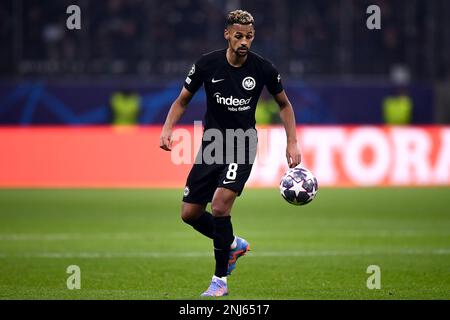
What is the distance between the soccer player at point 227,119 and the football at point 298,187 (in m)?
0.14

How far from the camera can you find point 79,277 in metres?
9.95

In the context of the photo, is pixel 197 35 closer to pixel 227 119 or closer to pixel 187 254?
pixel 187 254

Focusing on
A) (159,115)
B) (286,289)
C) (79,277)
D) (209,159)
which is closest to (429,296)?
(286,289)

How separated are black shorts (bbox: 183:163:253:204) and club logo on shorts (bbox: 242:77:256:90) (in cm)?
69

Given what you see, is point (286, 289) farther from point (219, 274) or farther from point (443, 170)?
point (443, 170)

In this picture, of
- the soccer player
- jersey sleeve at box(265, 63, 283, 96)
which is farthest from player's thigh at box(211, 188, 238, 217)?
jersey sleeve at box(265, 63, 283, 96)

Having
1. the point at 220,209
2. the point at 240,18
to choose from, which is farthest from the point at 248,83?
the point at 220,209

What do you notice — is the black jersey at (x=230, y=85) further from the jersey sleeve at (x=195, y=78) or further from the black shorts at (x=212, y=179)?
the black shorts at (x=212, y=179)

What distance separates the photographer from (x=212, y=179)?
941 cm

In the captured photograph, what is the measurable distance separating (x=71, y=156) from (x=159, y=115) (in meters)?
6.02

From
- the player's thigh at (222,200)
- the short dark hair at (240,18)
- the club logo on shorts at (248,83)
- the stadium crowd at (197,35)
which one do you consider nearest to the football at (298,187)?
the player's thigh at (222,200)

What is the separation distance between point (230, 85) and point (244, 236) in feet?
18.0

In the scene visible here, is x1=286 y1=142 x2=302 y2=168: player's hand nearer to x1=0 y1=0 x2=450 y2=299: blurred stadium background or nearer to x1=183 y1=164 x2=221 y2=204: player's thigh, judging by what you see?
x1=183 y1=164 x2=221 y2=204: player's thigh

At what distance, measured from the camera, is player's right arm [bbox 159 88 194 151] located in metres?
9.17
